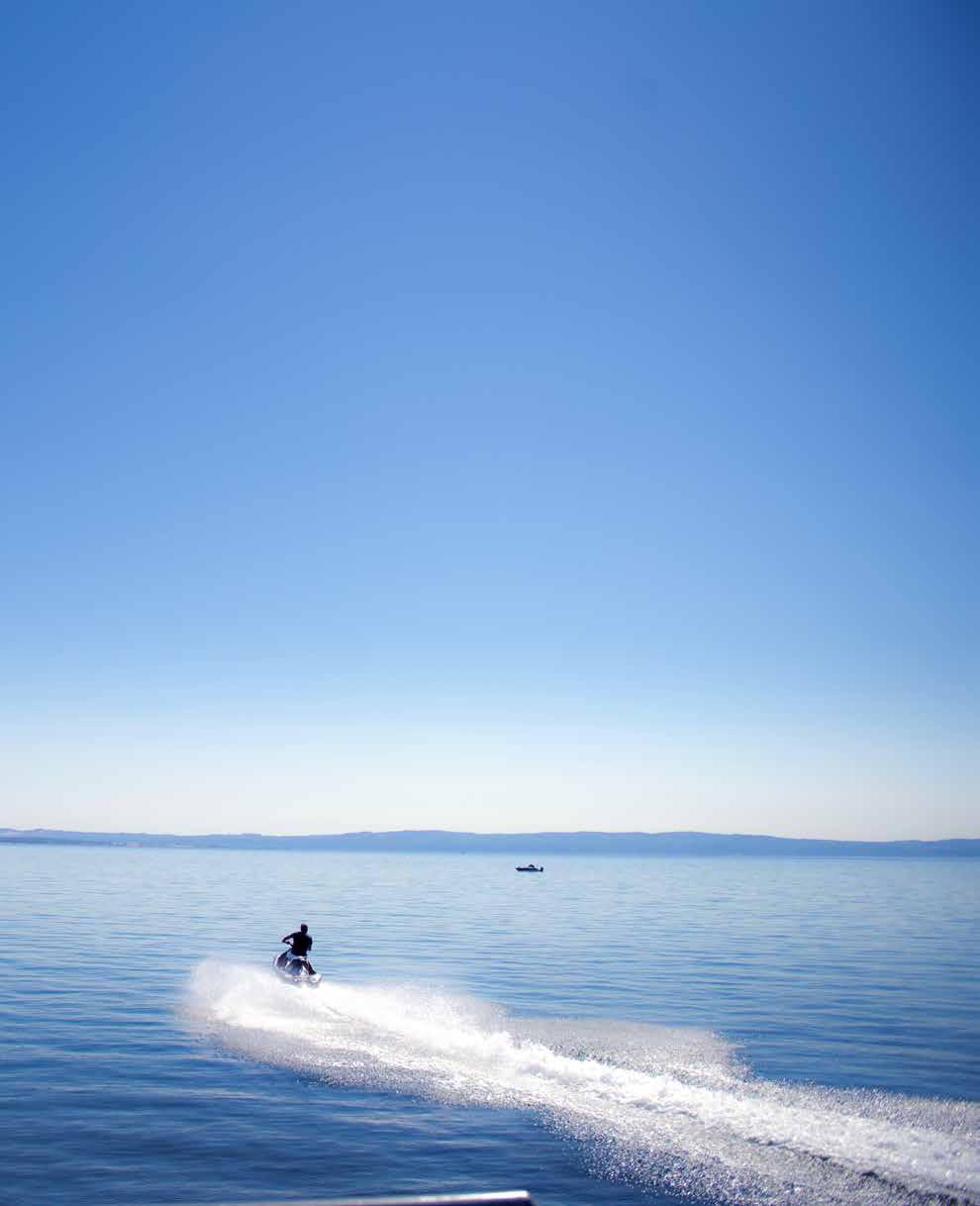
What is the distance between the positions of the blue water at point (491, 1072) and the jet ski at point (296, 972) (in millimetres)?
537

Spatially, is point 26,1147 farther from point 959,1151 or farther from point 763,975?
point 763,975

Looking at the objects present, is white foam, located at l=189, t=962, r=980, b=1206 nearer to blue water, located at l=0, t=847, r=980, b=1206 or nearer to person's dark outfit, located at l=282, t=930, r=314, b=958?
blue water, located at l=0, t=847, r=980, b=1206

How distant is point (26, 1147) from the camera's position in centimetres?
1567

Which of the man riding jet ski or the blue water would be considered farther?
the man riding jet ski

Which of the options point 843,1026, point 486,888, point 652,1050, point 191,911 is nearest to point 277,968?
point 652,1050

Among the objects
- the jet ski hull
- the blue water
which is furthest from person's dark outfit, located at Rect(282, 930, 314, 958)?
the blue water

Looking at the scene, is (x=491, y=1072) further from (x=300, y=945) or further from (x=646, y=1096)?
(x=300, y=945)

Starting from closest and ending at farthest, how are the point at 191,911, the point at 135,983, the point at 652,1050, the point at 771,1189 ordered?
the point at 771,1189 < the point at 652,1050 < the point at 135,983 < the point at 191,911

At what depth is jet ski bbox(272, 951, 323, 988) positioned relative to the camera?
3158 centimetres

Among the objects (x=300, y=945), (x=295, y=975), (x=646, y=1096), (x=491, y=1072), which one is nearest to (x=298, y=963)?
(x=295, y=975)

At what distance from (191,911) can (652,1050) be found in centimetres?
5275

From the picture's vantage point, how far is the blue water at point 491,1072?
1416 cm

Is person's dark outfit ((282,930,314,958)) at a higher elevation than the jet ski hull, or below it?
higher

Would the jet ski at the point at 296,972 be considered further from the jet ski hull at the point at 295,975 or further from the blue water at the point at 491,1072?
the blue water at the point at 491,1072
